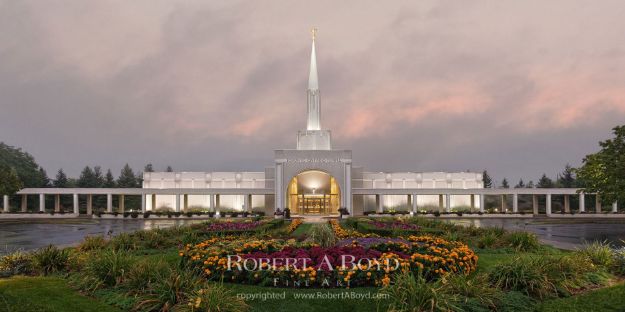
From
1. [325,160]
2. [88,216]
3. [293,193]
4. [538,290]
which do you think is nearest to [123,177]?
[88,216]

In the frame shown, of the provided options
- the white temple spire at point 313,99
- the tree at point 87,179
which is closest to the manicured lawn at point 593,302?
the white temple spire at point 313,99

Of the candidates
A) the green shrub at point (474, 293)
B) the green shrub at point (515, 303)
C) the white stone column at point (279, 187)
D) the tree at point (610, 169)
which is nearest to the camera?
the green shrub at point (474, 293)

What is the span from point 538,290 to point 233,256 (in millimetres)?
6857

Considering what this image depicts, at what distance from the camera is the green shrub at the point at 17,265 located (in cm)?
1141

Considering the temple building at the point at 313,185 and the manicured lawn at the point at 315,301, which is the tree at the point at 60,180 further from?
the manicured lawn at the point at 315,301

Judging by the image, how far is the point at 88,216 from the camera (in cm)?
5166

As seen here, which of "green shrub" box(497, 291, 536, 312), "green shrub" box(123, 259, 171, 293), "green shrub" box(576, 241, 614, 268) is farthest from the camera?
"green shrub" box(576, 241, 614, 268)

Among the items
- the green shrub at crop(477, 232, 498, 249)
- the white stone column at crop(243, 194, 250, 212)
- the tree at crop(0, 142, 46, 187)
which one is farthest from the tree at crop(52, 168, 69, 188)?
the green shrub at crop(477, 232, 498, 249)

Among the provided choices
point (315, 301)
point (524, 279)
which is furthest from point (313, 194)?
point (315, 301)

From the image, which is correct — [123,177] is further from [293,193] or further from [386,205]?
[386,205]

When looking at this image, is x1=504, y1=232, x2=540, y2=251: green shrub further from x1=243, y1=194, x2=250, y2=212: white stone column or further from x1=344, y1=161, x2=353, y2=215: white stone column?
x1=243, y1=194, x2=250, y2=212: white stone column

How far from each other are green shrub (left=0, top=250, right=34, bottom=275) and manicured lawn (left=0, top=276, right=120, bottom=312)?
93cm

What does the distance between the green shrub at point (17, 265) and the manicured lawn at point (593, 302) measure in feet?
39.4

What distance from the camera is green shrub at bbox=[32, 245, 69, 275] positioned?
11.5m
